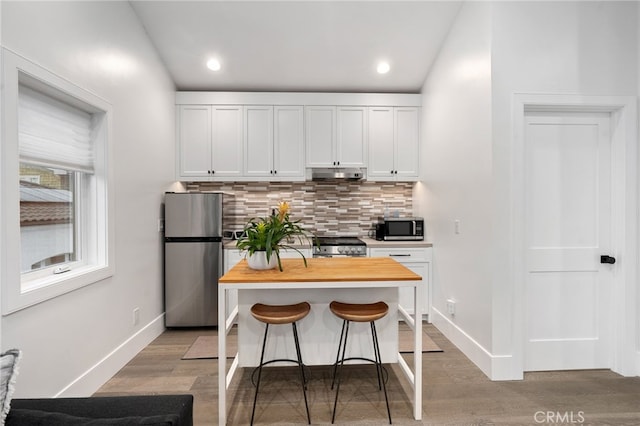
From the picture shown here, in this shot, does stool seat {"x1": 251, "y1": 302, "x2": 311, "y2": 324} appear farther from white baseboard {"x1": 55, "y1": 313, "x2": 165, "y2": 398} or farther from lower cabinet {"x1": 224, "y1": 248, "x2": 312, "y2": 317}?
lower cabinet {"x1": 224, "y1": 248, "x2": 312, "y2": 317}

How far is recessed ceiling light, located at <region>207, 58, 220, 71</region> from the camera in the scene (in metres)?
3.52

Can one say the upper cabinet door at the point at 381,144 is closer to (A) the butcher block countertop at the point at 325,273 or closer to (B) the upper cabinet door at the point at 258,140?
(B) the upper cabinet door at the point at 258,140

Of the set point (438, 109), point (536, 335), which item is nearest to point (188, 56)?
point (438, 109)

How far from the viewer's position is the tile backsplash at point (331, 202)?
425 cm

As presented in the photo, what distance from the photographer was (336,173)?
3.82m

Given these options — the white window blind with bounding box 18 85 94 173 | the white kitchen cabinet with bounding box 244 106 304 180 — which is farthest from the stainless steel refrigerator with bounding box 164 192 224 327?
the white window blind with bounding box 18 85 94 173

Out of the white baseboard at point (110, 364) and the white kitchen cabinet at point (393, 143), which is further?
the white kitchen cabinet at point (393, 143)

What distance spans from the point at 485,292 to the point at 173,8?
3.68 meters

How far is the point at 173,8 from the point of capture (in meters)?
2.97

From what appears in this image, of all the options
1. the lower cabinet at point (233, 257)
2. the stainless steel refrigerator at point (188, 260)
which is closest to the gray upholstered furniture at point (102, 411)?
the stainless steel refrigerator at point (188, 260)

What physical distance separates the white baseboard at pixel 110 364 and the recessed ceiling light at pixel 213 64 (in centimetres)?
276

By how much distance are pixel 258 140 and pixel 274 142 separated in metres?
0.19

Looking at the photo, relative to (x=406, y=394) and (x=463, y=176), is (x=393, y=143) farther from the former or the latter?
(x=406, y=394)

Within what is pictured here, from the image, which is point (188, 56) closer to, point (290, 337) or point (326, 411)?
point (290, 337)
